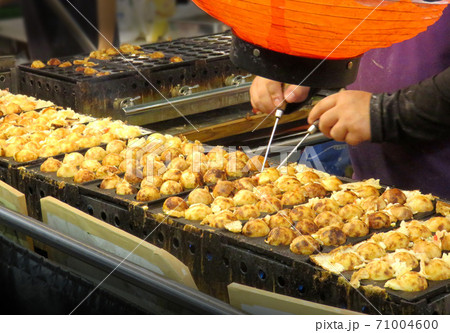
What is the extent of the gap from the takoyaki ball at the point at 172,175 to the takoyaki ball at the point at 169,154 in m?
0.19

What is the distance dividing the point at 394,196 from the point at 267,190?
0.39m

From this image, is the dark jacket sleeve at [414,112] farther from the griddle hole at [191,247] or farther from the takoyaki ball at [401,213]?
the griddle hole at [191,247]

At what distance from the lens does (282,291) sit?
71.5 inches

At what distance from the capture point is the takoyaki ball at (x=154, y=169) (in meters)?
2.46

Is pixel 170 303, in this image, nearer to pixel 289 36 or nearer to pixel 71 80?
pixel 289 36

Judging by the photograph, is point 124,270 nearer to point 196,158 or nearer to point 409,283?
point 409,283

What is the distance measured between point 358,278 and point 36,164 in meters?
1.39

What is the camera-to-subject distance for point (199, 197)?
2.22 meters

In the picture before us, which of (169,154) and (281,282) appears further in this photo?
(169,154)

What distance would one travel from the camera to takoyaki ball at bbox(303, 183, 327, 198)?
7.41 ft

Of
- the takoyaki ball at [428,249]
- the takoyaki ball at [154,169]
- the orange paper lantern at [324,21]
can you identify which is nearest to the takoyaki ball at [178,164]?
the takoyaki ball at [154,169]

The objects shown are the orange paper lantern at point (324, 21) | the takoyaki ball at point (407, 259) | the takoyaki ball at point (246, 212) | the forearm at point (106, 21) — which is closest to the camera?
the orange paper lantern at point (324, 21)

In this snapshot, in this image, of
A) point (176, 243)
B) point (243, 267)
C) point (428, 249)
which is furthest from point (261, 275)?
point (428, 249)

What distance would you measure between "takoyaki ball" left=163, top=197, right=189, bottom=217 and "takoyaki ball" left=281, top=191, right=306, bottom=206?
1.01 ft
